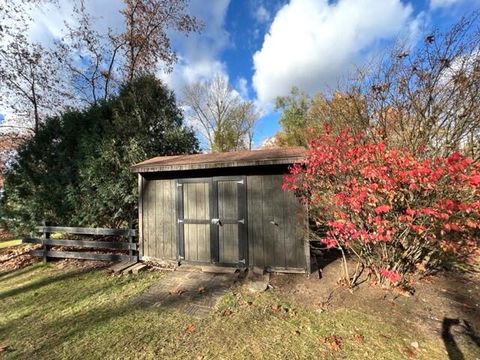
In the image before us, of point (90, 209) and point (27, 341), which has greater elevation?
point (90, 209)

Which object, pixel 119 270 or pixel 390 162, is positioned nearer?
pixel 390 162

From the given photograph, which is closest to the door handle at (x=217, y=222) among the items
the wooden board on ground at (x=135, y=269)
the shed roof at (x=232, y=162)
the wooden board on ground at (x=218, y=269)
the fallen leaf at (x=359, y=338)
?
the wooden board on ground at (x=218, y=269)

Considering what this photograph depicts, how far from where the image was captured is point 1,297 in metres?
4.87

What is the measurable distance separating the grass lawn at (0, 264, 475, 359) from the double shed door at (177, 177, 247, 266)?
1.17m

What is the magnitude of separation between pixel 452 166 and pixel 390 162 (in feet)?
2.28

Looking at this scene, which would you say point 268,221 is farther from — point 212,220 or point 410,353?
point 410,353

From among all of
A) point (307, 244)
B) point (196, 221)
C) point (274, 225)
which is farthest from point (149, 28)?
point (307, 244)

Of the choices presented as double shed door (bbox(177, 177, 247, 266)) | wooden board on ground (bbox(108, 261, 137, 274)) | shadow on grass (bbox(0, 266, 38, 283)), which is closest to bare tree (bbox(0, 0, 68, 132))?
shadow on grass (bbox(0, 266, 38, 283))

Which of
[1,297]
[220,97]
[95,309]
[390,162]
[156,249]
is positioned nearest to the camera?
[390,162]

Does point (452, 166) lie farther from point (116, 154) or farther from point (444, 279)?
point (116, 154)

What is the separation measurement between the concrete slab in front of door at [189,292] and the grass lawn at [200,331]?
0.17 m

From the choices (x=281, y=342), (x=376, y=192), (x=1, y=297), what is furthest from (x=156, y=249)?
(x=376, y=192)

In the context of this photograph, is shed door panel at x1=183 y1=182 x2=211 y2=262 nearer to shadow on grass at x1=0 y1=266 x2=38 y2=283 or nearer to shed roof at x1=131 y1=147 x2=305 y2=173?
shed roof at x1=131 y1=147 x2=305 y2=173

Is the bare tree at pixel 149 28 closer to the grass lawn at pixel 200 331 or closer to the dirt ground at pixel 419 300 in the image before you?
the grass lawn at pixel 200 331
